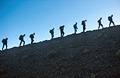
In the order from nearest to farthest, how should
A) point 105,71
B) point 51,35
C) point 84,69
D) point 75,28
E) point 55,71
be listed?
1. point 105,71
2. point 84,69
3. point 55,71
4. point 75,28
5. point 51,35

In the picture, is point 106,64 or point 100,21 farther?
point 100,21

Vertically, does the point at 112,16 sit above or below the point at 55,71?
above

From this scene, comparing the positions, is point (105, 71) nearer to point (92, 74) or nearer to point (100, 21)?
point (92, 74)

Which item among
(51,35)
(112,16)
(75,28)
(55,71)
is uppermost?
(112,16)

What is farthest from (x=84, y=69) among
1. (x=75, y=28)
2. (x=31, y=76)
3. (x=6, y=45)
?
(x=6, y=45)

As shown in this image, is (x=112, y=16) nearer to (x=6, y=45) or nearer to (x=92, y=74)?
(x=92, y=74)

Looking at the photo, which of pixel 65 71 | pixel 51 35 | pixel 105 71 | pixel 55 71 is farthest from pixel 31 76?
pixel 51 35

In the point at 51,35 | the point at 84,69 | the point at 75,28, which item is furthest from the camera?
the point at 51,35

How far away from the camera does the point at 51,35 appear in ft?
73.6

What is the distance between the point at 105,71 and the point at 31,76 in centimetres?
551

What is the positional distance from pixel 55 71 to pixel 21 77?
9.50 feet

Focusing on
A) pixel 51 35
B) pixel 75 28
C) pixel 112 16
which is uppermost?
pixel 112 16

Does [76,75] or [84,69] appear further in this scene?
[84,69]

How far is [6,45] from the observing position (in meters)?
22.6
